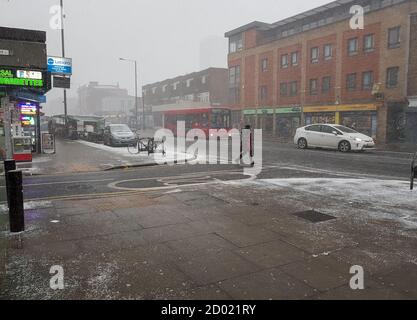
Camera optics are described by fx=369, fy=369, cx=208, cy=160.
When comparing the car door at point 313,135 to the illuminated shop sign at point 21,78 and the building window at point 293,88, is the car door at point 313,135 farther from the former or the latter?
the building window at point 293,88

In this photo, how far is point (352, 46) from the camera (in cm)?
3462

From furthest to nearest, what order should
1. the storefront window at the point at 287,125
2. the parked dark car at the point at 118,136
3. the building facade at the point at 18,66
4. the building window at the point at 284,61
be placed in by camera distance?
1. the building window at the point at 284,61
2. the storefront window at the point at 287,125
3. the parked dark car at the point at 118,136
4. the building facade at the point at 18,66

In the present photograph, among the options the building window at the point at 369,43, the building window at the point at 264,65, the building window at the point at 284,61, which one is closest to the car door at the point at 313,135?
the building window at the point at 369,43

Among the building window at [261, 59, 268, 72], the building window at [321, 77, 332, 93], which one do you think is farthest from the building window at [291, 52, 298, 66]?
the building window at [321, 77, 332, 93]

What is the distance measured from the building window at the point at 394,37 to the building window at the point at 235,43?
23.1 m

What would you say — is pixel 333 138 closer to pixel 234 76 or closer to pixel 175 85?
pixel 234 76

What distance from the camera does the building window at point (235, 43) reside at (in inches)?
1999

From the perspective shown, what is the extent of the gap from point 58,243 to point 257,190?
517 cm

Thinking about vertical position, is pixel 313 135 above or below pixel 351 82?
below

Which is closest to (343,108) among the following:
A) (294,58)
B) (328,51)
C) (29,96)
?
(328,51)

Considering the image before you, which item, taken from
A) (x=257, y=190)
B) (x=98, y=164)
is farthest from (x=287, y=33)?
(x=257, y=190)

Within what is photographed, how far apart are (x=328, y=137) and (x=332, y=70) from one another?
18.3 m

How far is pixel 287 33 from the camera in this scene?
44750 mm
